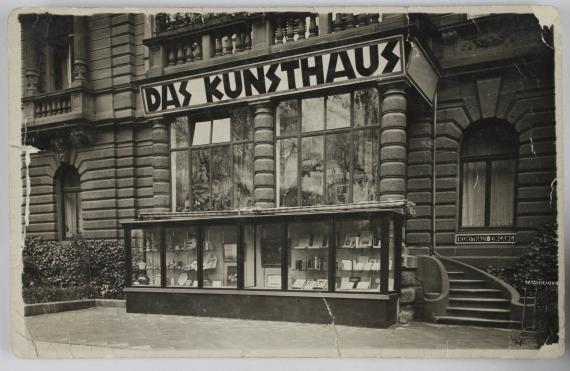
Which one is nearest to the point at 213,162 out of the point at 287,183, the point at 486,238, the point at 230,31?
the point at 287,183

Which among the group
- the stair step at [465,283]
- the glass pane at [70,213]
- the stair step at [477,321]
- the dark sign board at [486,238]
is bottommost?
the stair step at [477,321]

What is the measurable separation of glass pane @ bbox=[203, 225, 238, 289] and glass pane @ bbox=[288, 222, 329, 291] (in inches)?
38.2

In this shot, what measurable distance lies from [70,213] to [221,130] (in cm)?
270

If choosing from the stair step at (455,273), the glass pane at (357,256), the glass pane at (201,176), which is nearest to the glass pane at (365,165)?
the glass pane at (357,256)

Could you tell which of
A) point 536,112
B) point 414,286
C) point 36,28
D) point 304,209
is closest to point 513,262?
point 414,286

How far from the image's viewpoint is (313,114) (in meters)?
6.30

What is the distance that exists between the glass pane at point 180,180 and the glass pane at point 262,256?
3.93 feet

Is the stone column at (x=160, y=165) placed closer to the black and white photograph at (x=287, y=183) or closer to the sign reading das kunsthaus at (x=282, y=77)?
the black and white photograph at (x=287, y=183)

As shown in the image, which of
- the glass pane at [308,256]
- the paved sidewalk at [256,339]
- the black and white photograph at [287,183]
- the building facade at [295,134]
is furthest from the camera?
the glass pane at [308,256]

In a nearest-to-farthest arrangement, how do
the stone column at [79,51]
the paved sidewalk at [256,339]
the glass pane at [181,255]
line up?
the paved sidewalk at [256,339] → the stone column at [79,51] → the glass pane at [181,255]

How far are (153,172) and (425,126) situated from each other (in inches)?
172

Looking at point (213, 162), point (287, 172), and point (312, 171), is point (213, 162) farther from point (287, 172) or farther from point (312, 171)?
point (312, 171)

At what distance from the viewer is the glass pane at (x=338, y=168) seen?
5.96 metres

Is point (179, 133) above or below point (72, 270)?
above
